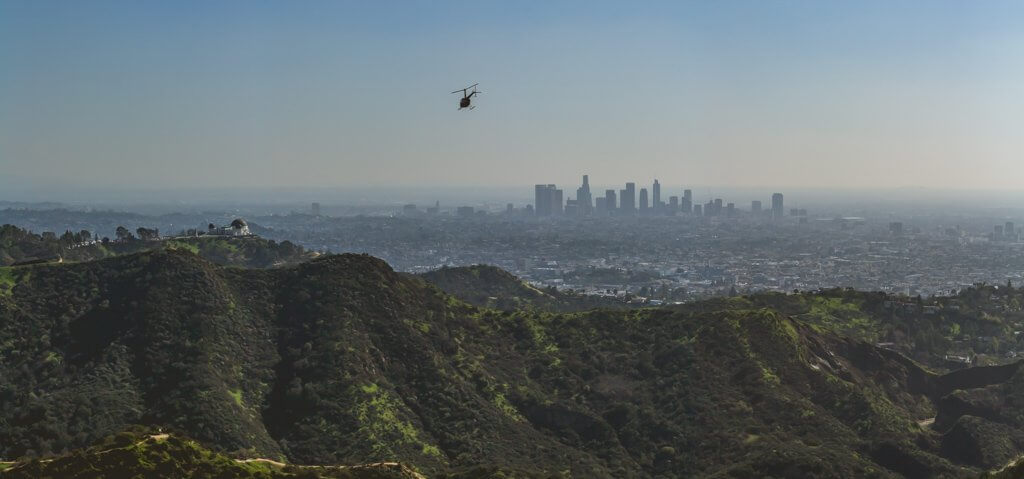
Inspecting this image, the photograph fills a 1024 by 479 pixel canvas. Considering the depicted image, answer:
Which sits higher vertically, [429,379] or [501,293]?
[429,379]

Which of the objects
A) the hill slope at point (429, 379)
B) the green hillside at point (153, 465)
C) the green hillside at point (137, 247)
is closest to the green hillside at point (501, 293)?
the green hillside at point (137, 247)

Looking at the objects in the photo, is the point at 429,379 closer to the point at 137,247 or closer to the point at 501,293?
the point at 501,293

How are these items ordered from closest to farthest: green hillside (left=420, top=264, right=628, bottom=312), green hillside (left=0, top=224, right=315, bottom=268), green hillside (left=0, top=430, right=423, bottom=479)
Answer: green hillside (left=0, top=430, right=423, bottom=479) → green hillside (left=0, top=224, right=315, bottom=268) → green hillside (left=420, top=264, right=628, bottom=312)

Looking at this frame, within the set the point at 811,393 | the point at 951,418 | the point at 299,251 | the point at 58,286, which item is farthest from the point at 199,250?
the point at 951,418

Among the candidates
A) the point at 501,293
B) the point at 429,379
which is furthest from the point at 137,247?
the point at 429,379

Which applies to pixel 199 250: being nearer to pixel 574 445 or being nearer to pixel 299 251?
pixel 299 251

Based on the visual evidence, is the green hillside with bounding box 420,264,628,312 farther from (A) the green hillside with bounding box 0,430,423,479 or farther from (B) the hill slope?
(A) the green hillside with bounding box 0,430,423,479

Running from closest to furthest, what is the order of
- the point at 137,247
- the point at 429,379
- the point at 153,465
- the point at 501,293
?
the point at 153,465 < the point at 429,379 < the point at 137,247 < the point at 501,293

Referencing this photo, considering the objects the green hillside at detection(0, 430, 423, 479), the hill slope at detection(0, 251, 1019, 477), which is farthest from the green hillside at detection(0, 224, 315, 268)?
the green hillside at detection(0, 430, 423, 479)
